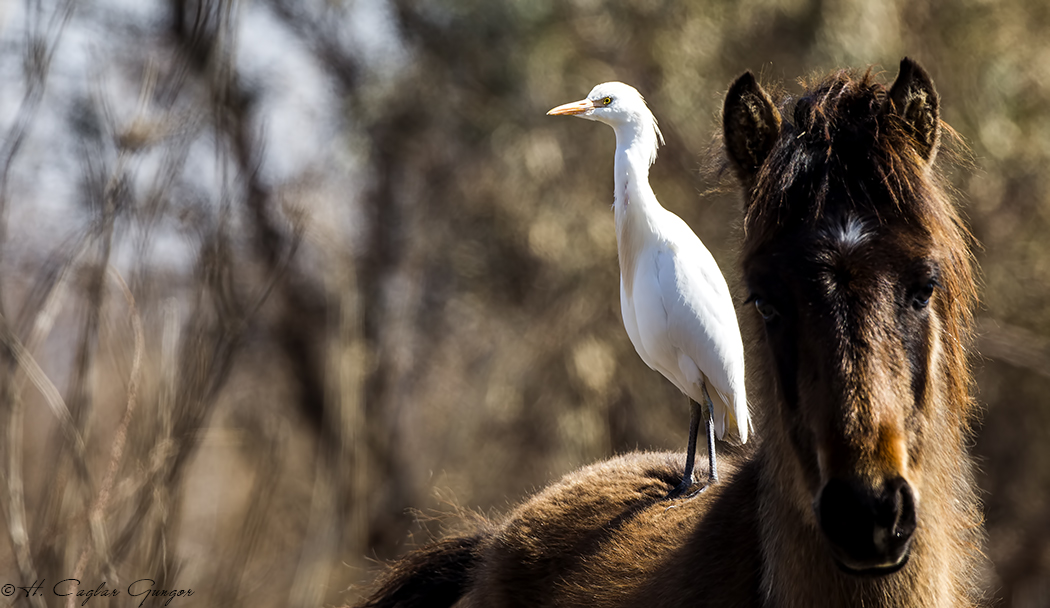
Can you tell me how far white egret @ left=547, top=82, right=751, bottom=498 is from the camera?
3.59m

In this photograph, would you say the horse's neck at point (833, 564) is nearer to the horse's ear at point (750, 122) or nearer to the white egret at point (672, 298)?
the horse's ear at point (750, 122)

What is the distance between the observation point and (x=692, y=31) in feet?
37.3

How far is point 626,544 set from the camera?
3170 mm

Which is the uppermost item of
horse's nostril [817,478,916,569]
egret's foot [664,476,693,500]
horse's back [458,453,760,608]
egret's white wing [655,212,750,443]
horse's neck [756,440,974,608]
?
egret's white wing [655,212,750,443]

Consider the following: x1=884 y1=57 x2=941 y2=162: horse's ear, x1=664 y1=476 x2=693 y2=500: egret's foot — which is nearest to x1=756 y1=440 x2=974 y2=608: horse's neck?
x1=664 y1=476 x2=693 y2=500: egret's foot

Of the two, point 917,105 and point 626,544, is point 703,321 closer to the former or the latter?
point 626,544

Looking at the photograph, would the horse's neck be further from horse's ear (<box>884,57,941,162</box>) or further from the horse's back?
horse's ear (<box>884,57,941,162</box>)

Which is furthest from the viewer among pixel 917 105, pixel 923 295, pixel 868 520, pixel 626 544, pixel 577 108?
pixel 577 108

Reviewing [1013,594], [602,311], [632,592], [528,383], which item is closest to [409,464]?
[528,383]

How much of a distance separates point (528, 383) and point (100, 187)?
883 cm

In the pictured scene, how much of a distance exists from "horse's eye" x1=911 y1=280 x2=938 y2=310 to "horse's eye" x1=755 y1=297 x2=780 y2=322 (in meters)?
0.31

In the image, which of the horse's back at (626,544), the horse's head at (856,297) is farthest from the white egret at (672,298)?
the horse's head at (856,297)

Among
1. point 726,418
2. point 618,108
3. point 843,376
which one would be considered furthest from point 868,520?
point 618,108

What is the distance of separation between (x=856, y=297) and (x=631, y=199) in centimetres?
159
